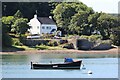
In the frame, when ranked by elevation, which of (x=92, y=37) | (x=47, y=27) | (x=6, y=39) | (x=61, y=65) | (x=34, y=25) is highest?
(x=34, y=25)

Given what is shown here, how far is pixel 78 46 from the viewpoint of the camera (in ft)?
296

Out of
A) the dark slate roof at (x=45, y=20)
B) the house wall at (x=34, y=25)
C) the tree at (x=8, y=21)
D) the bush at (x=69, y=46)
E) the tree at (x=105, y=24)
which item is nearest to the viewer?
the bush at (x=69, y=46)

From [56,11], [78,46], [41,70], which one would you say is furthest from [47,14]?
[41,70]

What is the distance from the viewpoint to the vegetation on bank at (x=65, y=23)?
90.1m

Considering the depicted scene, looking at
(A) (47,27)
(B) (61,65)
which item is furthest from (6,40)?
(B) (61,65)

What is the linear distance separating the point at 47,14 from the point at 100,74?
66515mm

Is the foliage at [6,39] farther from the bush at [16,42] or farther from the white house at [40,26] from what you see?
the white house at [40,26]

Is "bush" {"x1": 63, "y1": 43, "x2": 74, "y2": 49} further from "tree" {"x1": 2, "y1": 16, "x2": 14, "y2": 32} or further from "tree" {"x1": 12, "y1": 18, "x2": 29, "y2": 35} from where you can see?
"tree" {"x1": 2, "y1": 16, "x2": 14, "y2": 32}

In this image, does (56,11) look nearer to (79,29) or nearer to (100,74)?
(79,29)

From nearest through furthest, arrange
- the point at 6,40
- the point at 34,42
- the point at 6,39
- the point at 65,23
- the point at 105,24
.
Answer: the point at 6,40, the point at 6,39, the point at 34,42, the point at 105,24, the point at 65,23

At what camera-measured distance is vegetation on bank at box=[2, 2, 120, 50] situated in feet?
296

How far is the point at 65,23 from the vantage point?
103688 mm

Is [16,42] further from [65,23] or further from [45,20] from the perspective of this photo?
[45,20]

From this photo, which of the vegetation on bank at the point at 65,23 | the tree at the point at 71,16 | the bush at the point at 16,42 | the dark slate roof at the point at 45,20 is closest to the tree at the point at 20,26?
the vegetation on bank at the point at 65,23
